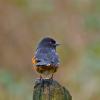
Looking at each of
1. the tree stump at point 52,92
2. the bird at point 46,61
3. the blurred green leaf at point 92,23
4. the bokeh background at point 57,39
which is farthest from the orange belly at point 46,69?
the blurred green leaf at point 92,23

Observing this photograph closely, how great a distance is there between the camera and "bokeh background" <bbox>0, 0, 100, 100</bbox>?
29.2 feet

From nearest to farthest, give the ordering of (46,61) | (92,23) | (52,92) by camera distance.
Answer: (52,92)
(46,61)
(92,23)

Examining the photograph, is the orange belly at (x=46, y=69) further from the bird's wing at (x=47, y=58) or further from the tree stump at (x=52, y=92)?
the tree stump at (x=52, y=92)

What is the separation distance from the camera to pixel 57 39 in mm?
10117

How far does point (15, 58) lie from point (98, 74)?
1.71 meters

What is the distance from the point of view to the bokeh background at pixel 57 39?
890cm

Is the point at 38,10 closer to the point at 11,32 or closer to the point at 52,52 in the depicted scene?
the point at 11,32

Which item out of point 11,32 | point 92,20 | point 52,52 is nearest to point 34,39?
point 11,32

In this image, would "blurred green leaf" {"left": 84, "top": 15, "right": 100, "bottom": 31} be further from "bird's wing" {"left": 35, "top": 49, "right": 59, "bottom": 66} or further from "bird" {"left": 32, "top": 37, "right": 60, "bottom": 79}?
"bird's wing" {"left": 35, "top": 49, "right": 59, "bottom": 66}

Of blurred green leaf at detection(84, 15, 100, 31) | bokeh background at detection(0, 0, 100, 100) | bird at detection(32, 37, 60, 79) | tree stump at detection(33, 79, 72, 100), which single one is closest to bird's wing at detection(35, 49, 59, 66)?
bird at detection(32, 37, 60, 79)

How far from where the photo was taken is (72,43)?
32.1 ft

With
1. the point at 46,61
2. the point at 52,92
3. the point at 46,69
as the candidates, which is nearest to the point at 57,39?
the point at 46,69

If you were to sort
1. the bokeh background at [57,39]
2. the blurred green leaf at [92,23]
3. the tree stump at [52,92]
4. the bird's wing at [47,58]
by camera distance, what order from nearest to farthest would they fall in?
the tree stump at [52,92] → the bird's wing at [47,58] → the bokeh background at [57,39] → the blurred green leaf at [92,23]

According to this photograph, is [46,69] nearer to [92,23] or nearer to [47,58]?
[47,58]
